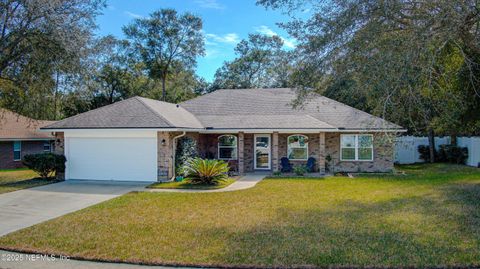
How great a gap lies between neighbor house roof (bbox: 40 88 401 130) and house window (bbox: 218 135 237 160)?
1.11 metres

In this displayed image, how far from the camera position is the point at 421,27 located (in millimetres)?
7797

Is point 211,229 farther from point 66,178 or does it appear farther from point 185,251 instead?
point 66,178

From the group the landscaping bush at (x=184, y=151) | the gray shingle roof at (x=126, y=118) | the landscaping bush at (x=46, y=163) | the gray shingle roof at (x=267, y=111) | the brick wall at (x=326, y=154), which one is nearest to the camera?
the gray shingle roof at (x=126, y=118)

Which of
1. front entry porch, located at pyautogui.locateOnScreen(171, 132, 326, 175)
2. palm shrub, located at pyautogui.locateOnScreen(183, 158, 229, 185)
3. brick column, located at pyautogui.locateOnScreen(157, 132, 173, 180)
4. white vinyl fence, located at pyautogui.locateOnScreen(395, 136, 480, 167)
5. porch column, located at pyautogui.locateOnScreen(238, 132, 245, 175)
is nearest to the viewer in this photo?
palm shrub, located at pyautogui.locateOnScreen(183, 158, 229, 185)

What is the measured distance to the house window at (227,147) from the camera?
23.0m

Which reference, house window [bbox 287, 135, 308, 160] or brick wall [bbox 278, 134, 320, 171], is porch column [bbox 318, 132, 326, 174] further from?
house window [bbox 287, 135, 308, 160]

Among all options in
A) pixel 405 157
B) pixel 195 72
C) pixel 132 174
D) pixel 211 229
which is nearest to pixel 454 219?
pixel 211 229

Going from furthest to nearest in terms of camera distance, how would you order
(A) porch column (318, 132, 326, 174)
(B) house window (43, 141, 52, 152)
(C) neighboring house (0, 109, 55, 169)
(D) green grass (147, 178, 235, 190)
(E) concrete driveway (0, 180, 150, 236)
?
(B) house window (43, 141, 52, 152) → (C) neighboring house (0, 109, 55, 169) → (A) porch column (318, 132, 326, 174) → (D) green grass (147, 178, 235, 190) → (E) concrete driveway (0, 180, 150, 236)

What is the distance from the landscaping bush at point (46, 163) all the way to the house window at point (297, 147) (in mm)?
11863

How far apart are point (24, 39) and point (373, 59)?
8.71 m

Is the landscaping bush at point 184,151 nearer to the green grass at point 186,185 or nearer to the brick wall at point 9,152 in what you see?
the green grass at point 186,185

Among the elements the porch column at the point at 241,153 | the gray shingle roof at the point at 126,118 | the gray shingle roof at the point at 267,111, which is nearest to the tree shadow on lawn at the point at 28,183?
the gray shingle roof at the point at 126,118

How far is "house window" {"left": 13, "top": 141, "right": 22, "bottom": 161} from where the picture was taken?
27.8 metres

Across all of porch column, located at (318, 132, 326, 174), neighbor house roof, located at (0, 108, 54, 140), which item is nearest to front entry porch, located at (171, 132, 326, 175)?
porch column, located at (318, 132, 326, 174)
